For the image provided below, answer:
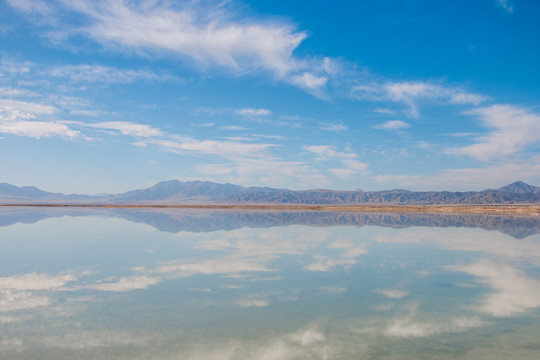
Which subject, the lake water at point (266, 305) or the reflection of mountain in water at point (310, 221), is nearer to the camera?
the lake water at point (266, 305)

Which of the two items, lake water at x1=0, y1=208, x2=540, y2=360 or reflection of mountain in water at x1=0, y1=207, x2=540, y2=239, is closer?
lake water at x1=0, y1=208, x2=540, y2=360

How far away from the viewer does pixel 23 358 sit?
6465 millimetres

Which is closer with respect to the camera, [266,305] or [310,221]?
[266,305]

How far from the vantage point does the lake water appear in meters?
7.03

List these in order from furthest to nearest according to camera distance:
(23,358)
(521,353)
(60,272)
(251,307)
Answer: (60,272), (251,307), (521,353), (23,358)

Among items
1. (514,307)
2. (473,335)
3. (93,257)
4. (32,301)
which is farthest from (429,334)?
(93,257)

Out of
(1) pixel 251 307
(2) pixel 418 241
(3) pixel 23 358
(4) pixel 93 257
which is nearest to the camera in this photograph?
(3) pixel 23 358

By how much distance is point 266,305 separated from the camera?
9641 millimetres

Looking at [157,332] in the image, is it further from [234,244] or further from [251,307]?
[234,244]

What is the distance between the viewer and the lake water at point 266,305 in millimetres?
7031

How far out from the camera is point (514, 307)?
32.5 ft

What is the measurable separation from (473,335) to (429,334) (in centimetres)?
91

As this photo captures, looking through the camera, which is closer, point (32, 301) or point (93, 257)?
point (32, 301)

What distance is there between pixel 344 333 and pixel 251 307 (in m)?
2.61
